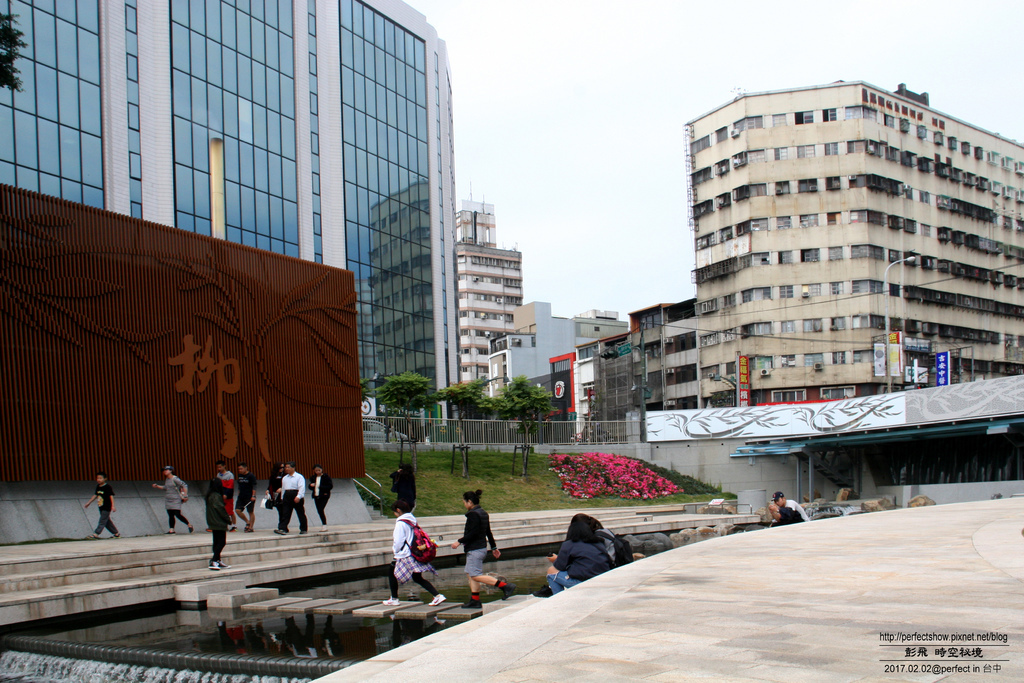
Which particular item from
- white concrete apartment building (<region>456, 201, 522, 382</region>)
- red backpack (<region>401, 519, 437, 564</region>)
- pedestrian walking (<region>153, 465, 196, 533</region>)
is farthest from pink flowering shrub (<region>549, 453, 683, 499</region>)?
white concrete apartment building (<region>456, 201, 522, 382</region>)

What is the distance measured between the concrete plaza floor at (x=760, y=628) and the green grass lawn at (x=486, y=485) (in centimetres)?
1918

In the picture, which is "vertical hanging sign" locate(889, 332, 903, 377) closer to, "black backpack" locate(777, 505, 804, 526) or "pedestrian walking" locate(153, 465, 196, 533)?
"black backpack" locate(777, 505, 804, 526)

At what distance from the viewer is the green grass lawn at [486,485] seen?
29.5 metres

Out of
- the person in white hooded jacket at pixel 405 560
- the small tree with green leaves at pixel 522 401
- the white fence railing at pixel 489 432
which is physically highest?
the small tree with green leaves at pixel 522 401

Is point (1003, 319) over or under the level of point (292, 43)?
under

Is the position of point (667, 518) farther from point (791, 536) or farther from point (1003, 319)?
point (1003, 319)

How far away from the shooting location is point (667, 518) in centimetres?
2842

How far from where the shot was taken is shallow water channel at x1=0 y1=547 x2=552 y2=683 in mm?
9102

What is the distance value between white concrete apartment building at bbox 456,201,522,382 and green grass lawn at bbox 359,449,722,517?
67.9 m

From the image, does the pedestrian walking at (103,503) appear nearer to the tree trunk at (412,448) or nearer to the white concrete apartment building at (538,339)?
the tree trunk at (412,448)

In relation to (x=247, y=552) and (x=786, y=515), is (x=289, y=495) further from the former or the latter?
(x=786, y=515)

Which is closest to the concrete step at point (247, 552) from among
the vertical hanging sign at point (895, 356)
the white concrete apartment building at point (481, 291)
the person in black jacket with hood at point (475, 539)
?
the person in black jacket with hood at point (475, 539)

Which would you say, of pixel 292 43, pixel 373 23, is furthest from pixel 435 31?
pixel 292 43

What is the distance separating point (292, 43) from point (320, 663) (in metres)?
42.8
